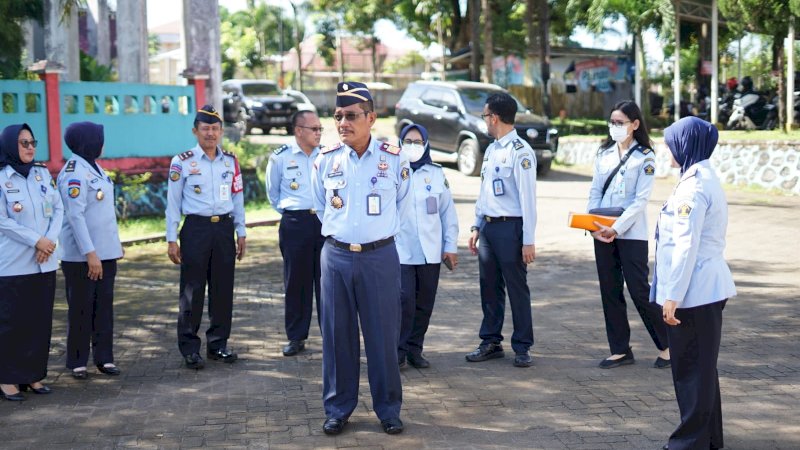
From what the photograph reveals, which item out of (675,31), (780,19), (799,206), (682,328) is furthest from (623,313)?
(675,31)

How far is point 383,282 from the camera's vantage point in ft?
19.1

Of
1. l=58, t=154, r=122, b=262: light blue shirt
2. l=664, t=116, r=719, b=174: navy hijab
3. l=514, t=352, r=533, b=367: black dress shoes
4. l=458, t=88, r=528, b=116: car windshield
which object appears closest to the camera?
l=664, t=116, r=719, b=174: navy hijab

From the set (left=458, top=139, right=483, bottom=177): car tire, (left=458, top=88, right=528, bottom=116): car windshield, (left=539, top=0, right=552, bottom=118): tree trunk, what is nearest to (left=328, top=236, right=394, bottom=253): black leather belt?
(left=458, top=139, right=483, bottom=177): car tire

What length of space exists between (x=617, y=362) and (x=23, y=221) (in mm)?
4319

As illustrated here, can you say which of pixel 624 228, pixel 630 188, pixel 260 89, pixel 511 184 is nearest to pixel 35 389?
pixel 511 184

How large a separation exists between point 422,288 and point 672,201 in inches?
101

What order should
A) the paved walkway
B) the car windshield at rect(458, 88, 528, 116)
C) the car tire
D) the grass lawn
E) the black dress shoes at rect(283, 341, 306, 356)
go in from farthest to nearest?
the car windshield at rect(458, 88, 528, 116), the car tire, the grass lawn, the black dress shoes at rect(283, 341, 306, 356), the paved walkway

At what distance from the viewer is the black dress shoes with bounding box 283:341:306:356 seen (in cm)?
784

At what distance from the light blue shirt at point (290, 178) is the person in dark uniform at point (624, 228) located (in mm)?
2270

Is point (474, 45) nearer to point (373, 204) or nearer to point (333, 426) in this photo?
point (373, 204)

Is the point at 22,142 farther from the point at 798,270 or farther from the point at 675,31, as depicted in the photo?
the point at 675,31

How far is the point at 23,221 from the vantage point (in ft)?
21.7

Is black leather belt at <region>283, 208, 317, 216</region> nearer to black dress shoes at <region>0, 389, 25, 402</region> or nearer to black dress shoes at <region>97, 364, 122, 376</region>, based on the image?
black dress shoes at <region>97, 364, 122, 376</region>

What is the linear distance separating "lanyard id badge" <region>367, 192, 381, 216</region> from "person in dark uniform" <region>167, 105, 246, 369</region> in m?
2.16
